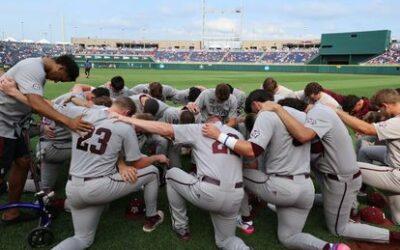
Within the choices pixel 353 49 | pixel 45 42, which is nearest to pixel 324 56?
pixel 353 49

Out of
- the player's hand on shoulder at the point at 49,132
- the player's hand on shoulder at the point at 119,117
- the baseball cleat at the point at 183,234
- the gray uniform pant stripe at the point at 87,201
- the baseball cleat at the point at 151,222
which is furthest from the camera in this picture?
the player's hand on shoulder at the point at 49,132

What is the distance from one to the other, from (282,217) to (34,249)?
289cm

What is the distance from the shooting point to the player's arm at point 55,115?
4199 mm

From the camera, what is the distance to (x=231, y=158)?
425cm

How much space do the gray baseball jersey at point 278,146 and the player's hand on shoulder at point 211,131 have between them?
1.27ft

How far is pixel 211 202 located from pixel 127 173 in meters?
1.05

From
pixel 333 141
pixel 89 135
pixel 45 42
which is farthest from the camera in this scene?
pixel 45 42

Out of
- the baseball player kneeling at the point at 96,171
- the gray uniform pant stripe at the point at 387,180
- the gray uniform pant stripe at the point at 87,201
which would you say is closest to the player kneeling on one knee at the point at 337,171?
the gray uniform pant stripe at the point at 387,180

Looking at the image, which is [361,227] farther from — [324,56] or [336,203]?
[324,56]

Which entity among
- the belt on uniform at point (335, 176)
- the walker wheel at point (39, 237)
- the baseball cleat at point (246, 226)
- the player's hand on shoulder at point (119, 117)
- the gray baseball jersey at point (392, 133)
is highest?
the player's hand on shoulder at point (119, 117)

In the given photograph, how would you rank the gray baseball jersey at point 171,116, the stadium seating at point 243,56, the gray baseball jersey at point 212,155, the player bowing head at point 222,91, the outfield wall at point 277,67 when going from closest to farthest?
1. the gray baseball jersey at point 212,155
2. the gray baseball jersey at point 171,116
3. the player bowing head at point 222,91
4. the outfield wall at point 277,67
5. the stadium seating at point 243,56

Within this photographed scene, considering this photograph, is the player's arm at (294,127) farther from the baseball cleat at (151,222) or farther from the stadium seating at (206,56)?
the stadium seating at (206,56)

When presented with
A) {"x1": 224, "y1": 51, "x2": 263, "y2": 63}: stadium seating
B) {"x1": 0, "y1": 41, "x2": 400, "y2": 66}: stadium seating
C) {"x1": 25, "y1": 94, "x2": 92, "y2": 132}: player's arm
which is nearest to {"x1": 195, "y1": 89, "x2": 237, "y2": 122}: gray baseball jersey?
{"x1": 25, "y1": 94, "x2": 92, "y2": 132}: player's arm

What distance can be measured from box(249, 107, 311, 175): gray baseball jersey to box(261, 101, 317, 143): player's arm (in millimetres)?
54
